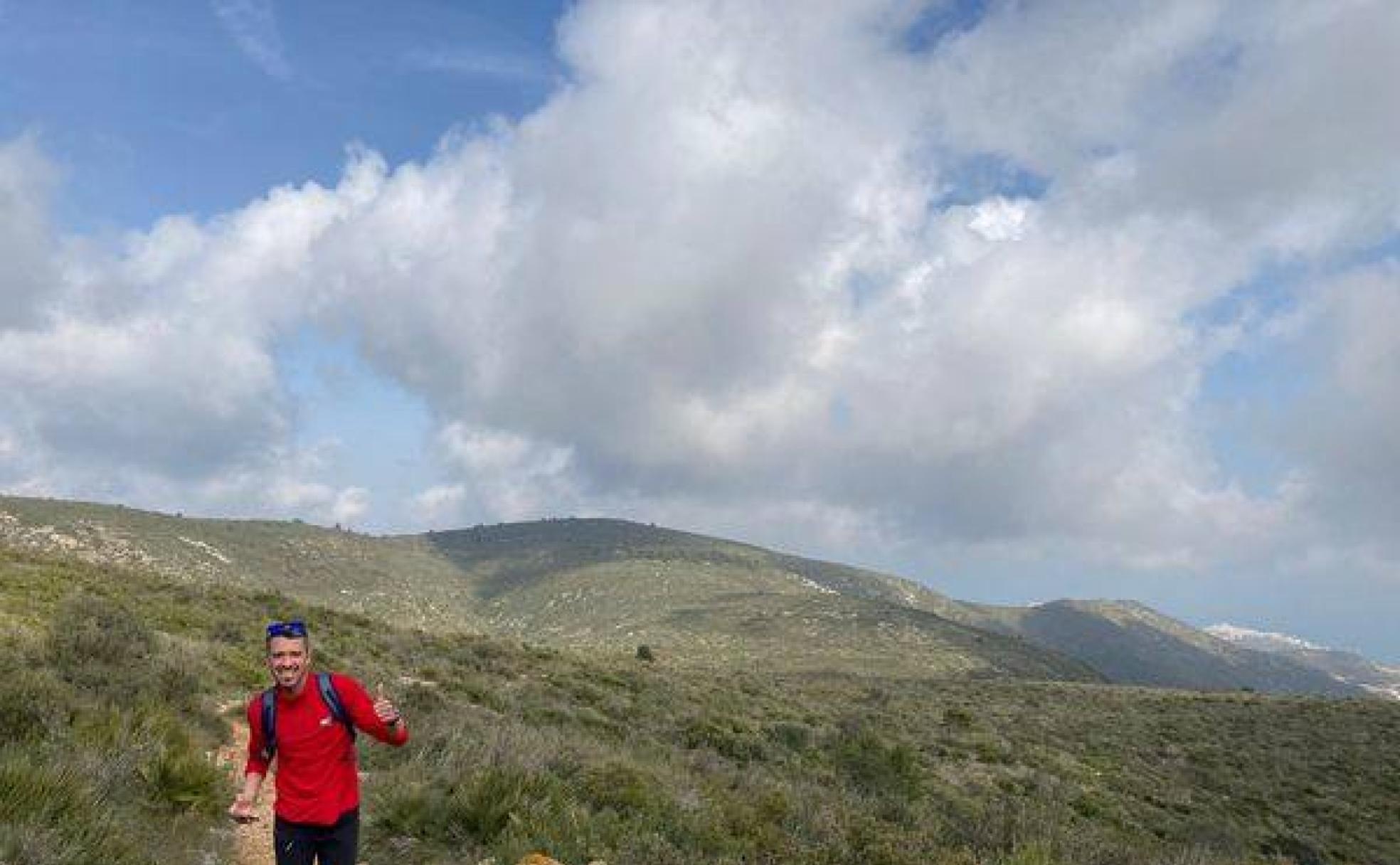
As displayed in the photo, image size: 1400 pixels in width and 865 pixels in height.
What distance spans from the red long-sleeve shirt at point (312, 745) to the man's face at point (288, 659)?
0.14 meters

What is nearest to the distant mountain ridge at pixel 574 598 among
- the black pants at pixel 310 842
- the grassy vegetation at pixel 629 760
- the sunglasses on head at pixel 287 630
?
the grassy vegetation at pixel 629 760

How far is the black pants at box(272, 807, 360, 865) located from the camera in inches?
234

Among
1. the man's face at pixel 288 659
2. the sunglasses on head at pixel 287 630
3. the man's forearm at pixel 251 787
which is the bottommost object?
the man's forearm at pixel 251 787

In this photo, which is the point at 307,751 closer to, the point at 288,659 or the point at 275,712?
the point at 275,712

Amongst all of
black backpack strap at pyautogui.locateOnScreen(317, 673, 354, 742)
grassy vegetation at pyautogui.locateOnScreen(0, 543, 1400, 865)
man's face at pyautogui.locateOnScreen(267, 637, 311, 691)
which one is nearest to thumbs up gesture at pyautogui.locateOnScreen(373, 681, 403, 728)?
black backpack strap at pyautogui.locateOnScreen(317, 673, 354, 742)

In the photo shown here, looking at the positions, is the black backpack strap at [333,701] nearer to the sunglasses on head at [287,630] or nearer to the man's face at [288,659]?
the man's face at [288,659]

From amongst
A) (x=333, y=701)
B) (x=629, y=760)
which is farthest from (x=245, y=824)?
(x=629, y=760)

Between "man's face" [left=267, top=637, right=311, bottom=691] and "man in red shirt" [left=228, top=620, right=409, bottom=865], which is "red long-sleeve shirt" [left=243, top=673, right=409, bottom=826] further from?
"man's face" [left=267, top=637, right=311, bottom=691]

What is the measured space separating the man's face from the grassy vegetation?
5.90ft

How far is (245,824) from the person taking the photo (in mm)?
6391

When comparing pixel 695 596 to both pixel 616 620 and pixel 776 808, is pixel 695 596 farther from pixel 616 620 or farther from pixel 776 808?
pixel 776 808

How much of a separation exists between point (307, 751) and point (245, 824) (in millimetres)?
1122

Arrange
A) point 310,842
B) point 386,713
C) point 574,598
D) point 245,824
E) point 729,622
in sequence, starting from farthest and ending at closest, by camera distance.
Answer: point 574,598 → point 729,622 → point 245,824 → point 310,842 → point 386,713

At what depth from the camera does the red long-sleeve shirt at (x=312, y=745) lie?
19.2 ft
